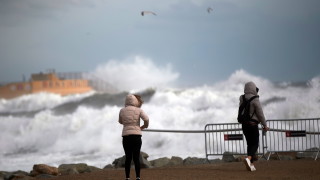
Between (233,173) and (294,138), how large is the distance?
466 cm

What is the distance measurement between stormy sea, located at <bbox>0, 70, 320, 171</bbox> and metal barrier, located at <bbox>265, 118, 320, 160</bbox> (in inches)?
116

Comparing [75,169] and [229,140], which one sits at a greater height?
[229,140]

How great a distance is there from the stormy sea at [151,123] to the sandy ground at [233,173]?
7.32 metres

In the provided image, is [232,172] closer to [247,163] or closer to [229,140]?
[247,163]

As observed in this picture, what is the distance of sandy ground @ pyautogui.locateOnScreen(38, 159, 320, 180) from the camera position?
10688 mm

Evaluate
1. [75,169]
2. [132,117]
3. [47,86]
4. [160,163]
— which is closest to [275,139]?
[160,163]

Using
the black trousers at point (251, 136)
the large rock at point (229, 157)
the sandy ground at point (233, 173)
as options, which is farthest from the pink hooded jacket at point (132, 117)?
the large rock at point (229, 157)

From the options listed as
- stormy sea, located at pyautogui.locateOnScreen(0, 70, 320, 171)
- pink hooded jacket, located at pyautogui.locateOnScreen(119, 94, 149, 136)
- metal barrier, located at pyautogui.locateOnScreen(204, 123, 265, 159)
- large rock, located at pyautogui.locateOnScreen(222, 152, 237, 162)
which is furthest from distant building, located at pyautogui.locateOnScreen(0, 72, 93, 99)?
pink hooded jacket, located at pyautogui.locateOnScreen(119, 94, 149, 136)

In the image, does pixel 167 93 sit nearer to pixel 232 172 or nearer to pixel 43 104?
pixel 43 104

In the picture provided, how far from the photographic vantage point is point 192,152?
22797 mm

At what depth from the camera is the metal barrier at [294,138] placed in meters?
14.1

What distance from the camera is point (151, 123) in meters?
32.1

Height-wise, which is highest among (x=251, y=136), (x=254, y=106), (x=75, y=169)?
(x=254, y=106)

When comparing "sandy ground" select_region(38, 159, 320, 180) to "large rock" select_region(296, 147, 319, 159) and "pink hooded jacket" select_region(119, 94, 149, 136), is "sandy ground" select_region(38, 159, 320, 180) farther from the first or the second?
"pink hooded jacket" select_region(119, 94, 149, 136)
